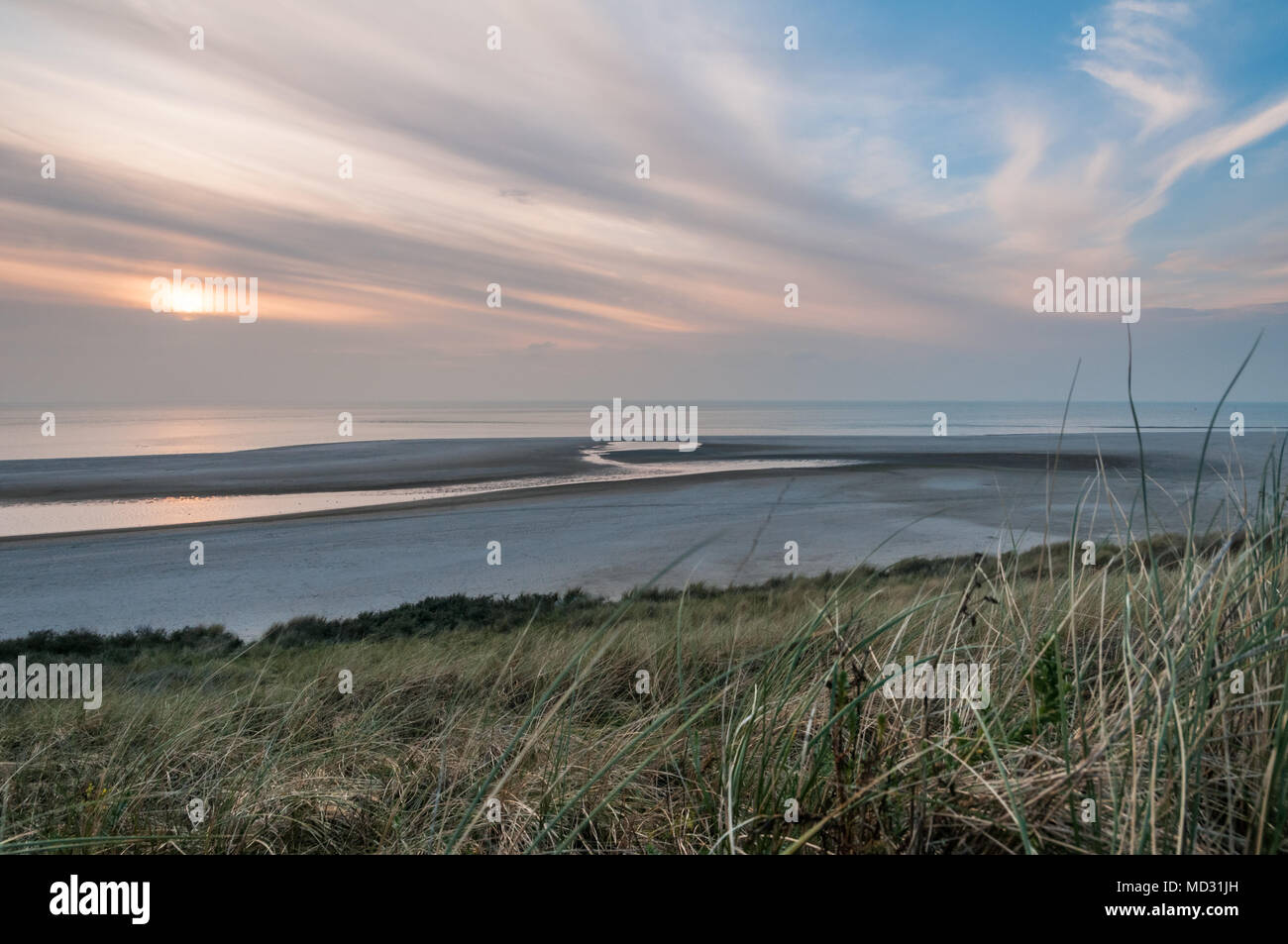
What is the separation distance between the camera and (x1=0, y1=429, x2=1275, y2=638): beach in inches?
503

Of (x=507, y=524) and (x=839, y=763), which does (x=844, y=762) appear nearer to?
(x=839, y=763)

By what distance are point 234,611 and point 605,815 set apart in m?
12.3

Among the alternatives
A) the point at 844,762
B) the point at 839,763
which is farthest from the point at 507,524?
the point at 839,763

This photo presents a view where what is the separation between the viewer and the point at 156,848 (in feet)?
7.56

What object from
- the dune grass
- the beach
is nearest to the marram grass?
the dune grass

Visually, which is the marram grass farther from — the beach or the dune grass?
the beach

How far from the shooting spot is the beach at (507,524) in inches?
503

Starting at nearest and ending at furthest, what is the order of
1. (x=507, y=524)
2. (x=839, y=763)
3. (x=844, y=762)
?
(x=839, y=763), (x=844, y=762), (x=507, y=524)

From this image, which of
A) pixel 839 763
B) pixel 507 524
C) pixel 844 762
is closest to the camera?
pixel 839 763

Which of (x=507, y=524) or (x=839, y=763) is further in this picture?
(x=507, y=524)

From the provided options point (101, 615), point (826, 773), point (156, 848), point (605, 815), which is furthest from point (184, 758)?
point (101, 615)

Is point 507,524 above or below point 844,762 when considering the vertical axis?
above

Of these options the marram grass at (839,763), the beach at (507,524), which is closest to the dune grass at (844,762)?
the marram grass at (839,763)

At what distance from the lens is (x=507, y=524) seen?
813 inches
